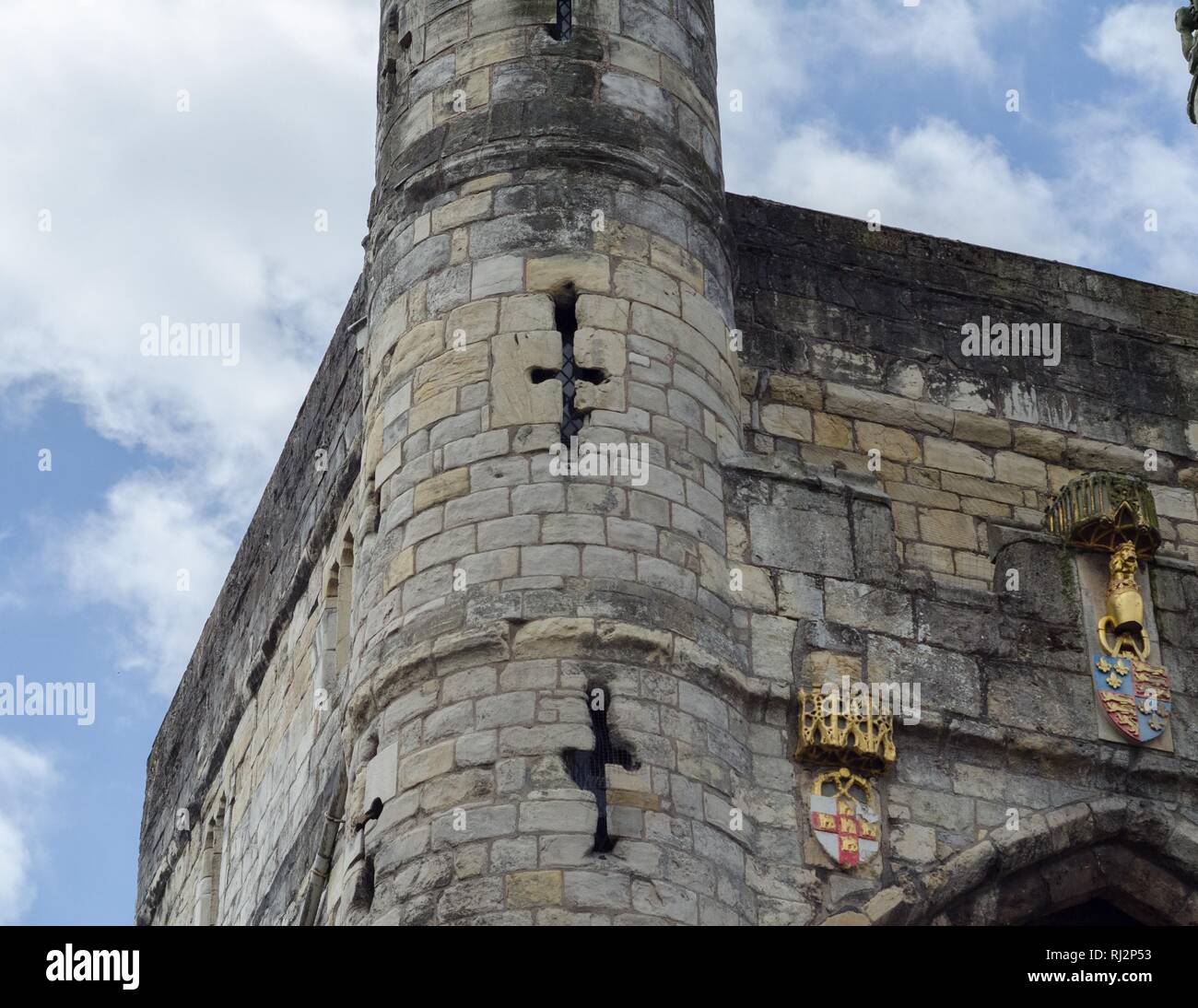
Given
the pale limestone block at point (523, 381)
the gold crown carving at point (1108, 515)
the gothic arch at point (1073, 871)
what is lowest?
the gothic arch at point (1073, 871)

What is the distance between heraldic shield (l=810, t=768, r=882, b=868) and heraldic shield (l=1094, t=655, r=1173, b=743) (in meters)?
1.40

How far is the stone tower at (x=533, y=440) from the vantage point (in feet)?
41.9

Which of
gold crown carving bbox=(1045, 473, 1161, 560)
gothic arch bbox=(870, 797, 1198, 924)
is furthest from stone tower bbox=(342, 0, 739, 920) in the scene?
gold crown carving bbox=(1045, 473, 1161, 560)

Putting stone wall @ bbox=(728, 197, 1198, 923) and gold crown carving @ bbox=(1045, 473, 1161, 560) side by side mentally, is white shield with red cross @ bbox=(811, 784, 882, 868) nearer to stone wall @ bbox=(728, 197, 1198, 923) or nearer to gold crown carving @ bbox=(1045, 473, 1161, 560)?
stone wall @ bbox=(728, 197, 1198, 923)

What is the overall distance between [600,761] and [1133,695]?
3.02 metres

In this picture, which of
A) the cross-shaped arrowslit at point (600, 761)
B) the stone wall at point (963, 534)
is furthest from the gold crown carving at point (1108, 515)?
the cross-shaped arrowslit at point (600, 761)

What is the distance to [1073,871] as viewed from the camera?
1425 cm

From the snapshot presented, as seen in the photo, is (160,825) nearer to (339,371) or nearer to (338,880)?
(339,371)

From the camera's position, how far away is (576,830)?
12.6 metres

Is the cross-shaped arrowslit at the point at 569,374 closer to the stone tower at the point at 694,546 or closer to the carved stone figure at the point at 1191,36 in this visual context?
the stone tower at the point at 694,546

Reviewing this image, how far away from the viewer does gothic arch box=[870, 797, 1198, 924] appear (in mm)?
13789

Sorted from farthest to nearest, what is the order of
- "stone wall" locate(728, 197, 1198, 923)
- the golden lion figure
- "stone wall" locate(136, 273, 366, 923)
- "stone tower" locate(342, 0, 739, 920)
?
1. "stone wall" locate(136, 273, 366, 923)
2. the golden lion figure
3. "stone wall" locate(728, 197, 1198, 923)
4. "stone tower" locate(342, 0, 739, 920)

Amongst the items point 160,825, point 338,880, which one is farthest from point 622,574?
point 160,825

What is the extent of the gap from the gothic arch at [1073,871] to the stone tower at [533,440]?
132 centimetres
